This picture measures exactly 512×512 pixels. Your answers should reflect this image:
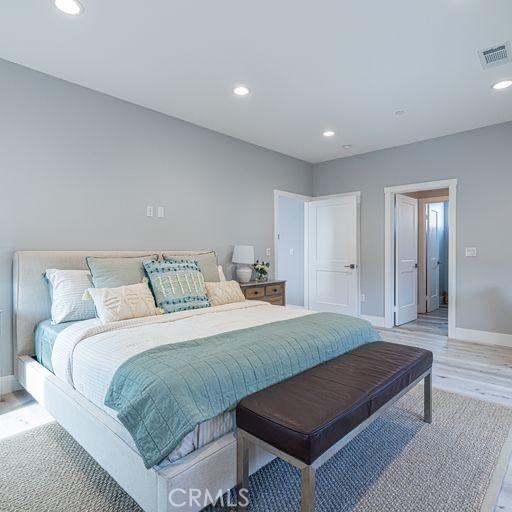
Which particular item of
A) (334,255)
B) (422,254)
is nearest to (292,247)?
(334,255)

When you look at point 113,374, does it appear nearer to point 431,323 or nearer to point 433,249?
point 431,323

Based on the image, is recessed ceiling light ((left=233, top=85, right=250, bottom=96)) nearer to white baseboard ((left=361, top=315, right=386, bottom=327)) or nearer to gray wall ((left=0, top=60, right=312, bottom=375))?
gray wall ((left=0, top=60, right=312, bottom=375))

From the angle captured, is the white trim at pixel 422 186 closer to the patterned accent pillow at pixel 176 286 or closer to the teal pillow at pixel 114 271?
the patterned accent pillow at pixel 176 286

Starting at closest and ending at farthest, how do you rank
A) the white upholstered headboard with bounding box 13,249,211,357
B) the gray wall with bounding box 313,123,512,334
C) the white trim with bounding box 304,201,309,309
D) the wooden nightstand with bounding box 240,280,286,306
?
1. the white upholstered headboard with bounding box 13,249,211,357
2. the gray wall with bounding box 313,123,512,334
3. the wooden nightstand with bounding box 240,280,286,306
4. the white trim with bounding box 304,201,309,309

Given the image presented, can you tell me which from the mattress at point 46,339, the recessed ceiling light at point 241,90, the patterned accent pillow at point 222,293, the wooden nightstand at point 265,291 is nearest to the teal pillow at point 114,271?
the mattress at point 46,339

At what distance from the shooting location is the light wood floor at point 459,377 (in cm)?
228

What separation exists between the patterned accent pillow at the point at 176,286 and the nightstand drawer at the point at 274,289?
1386 mm

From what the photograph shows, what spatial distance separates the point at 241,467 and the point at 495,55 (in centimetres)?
327

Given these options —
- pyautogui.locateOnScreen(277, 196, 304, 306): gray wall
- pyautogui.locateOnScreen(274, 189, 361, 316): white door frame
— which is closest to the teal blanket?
pyautogui.locateOnScreen(274, 189, 361, 316): white door frame

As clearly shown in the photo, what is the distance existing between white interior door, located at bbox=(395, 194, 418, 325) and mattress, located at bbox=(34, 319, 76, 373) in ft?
14.6

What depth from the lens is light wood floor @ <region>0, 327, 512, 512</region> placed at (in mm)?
2278

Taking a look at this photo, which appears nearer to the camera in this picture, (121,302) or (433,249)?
(121,302)

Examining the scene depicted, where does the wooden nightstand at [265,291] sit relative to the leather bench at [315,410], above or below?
above

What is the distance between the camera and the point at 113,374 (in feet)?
5.35
